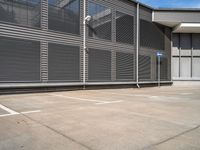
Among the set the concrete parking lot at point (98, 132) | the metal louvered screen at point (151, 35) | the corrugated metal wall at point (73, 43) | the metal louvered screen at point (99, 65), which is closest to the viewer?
the concrete parking lot at point (98, 132)

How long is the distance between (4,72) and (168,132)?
956cm

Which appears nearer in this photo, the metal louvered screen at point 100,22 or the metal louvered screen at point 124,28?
the metal louvered screen at point 100,22

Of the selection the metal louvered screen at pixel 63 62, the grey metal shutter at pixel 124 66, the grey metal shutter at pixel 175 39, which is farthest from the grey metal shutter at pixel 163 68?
the metal louvered screen at pixel 63 62

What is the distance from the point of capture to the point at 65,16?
13781 millimetres

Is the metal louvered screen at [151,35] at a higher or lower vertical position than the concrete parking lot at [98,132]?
higher

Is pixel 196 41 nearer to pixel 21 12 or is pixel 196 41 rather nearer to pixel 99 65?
pixel 99 65

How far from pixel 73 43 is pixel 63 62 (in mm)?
1581

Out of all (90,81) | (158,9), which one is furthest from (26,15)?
(158,9)

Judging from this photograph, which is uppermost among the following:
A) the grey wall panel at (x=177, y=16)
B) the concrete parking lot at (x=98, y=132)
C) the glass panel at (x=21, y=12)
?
the grey wall panel at (x=177, y=16)

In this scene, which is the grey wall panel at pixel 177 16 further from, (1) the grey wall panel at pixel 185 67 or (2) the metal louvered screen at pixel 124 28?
(1) the grey wall panel at pixel 185 67

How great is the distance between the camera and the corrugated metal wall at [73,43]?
11516mm

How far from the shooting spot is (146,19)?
1988cm

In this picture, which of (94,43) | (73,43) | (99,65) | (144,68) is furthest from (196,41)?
(73,43)

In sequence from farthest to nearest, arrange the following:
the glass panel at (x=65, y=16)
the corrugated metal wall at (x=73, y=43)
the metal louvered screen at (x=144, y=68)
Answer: the metal louvered screen at (x=144, y=68), the glass panel at (x=65, y=16), the corrugated metal wall at (x=73, y=43)
